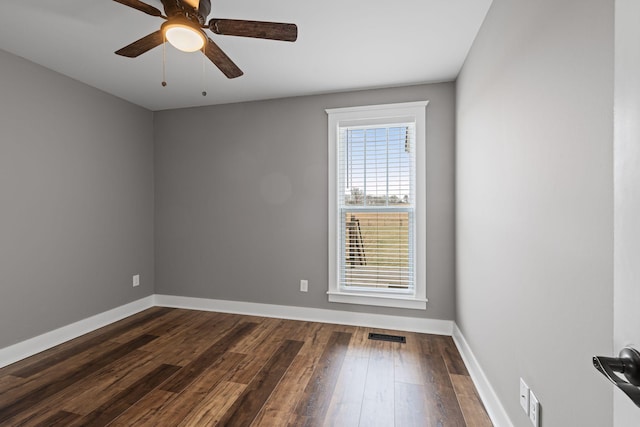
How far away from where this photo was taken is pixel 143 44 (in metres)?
1.88

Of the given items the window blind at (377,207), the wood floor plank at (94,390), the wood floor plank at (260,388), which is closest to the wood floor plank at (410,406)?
the wood floor plank at (260,388)

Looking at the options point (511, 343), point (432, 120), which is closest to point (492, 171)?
point (511, 343)

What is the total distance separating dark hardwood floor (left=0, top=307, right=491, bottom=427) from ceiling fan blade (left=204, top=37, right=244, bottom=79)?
2.26 metres

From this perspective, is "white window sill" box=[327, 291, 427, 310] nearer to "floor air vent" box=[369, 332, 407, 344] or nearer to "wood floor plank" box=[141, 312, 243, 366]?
"floor air vent" box=[369, 332, 407, 344]

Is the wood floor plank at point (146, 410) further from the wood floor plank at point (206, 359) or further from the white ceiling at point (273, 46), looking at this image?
the white ceiling at point (273, 46)

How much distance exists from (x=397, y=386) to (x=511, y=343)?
93cm

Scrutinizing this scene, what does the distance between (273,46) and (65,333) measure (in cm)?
325

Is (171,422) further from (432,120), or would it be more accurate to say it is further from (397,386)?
(432,120)

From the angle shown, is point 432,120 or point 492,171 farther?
point 432,120

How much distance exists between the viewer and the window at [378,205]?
3.12 meters

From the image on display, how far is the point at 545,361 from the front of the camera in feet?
4.01

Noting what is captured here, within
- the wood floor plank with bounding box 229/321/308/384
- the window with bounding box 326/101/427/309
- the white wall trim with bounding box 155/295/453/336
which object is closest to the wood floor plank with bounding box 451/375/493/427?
the white wall trim with bounding box 155/295/453/336

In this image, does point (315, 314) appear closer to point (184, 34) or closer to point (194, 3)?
point (184, 34)

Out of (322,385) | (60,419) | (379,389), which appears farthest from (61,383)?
(379,389)
